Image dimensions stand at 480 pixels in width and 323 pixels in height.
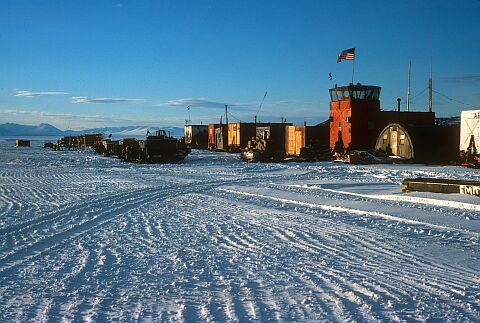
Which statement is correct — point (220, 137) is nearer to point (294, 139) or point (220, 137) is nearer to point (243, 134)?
point (243, 134)

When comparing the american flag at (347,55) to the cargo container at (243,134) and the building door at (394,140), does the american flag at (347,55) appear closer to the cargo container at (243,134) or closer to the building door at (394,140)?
the building door at (394,140)

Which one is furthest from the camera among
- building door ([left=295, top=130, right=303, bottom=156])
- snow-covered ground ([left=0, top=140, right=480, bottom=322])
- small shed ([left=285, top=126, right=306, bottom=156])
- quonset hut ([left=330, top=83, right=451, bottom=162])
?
building door ([left=295, top=130, right=303, bottom=156])

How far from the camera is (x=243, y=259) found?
304 inches

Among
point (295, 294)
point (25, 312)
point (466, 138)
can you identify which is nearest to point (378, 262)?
point (295, 294)

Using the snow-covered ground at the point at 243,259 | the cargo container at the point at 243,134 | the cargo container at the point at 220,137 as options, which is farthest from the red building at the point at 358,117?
the snow-covered ground at the point at 243,259

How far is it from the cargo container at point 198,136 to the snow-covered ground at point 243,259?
183 ft

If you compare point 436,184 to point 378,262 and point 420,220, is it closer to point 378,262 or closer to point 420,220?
point 420,220

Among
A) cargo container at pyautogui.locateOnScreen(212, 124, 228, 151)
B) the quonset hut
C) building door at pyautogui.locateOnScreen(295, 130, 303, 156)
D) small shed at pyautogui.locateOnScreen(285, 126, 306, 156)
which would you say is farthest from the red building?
cargo container at pyautogui.locateOnScreen(212, 124, 228, 151)

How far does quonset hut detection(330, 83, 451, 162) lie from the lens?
34.6 meters

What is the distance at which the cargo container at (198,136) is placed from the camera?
232 ft

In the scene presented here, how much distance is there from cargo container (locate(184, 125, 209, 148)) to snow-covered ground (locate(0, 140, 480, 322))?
55715 mm

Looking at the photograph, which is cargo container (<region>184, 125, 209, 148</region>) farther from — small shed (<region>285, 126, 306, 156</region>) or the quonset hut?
the quonset hut

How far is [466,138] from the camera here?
30.3 meters

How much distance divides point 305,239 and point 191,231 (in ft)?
8.04
